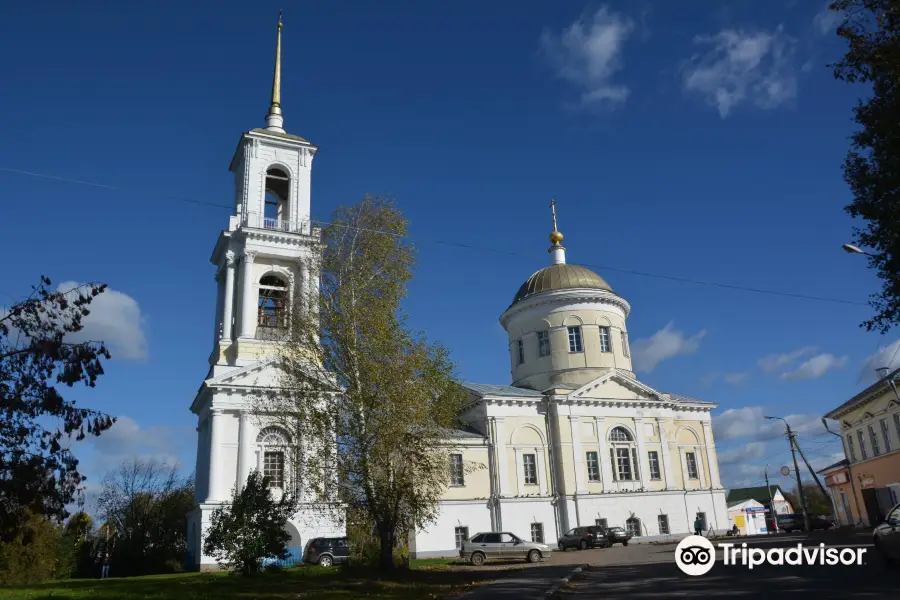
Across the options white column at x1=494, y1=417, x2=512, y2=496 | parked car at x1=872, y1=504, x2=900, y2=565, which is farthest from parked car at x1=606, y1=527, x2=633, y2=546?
parked car at x1=872, y1=504, x2=900, y2=565

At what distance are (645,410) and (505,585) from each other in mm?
28545

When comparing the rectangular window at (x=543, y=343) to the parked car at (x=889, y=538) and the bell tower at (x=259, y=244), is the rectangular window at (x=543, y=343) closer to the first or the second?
the bell tower at (x=259, y=244)

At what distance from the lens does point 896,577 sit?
41.0ft

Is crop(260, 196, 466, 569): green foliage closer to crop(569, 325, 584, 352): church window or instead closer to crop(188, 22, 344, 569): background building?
crop(188, 22, 344, 569): background building

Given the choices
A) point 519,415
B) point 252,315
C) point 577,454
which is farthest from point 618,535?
point 252,315

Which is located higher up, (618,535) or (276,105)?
(276,105)

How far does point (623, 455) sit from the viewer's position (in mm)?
41875

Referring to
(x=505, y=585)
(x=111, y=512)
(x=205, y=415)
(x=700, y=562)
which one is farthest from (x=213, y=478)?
(x=111, y=512)

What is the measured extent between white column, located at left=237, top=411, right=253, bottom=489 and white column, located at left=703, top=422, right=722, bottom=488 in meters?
28.5

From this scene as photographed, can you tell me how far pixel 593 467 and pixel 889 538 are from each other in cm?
2746

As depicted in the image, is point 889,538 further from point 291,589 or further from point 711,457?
point 711,457

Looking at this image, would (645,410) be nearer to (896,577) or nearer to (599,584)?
(599,584)

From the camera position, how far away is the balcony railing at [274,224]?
112ft

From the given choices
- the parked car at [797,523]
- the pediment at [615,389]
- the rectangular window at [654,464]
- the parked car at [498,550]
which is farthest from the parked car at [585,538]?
the parked car at [797,523]
